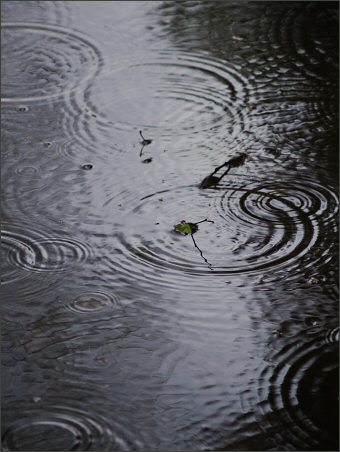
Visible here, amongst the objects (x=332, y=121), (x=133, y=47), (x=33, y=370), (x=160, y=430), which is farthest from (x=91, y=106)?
(x=160, y=430)

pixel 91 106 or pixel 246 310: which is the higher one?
pixel 91 106

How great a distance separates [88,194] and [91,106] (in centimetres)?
58

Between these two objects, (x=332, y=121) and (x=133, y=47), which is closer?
(x=332, y=121)

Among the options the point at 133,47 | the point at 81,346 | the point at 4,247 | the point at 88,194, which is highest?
the point at 133,47

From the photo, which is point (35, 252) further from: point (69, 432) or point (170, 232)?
point (69, 432)

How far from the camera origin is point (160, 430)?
5.58ft

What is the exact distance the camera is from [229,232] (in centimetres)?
229

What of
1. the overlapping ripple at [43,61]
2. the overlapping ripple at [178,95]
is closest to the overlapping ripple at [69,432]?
the overlapping ripple at [178,95]

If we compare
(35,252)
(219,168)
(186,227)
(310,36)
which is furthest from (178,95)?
(35,252)

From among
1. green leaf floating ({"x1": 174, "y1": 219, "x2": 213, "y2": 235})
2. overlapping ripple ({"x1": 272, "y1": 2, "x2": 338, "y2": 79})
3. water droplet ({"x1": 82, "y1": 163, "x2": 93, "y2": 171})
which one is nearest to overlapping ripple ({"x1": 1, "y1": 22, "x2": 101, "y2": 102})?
water droplet ({"x1": 82, "y1": 163, "x2": 93, "y2": 171})

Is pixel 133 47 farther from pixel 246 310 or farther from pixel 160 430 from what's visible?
pixel 160 430

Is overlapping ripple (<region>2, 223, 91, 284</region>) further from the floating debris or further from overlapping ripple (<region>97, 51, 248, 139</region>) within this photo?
overlapping ripple (<region>97, 51, 248, 139</region>)

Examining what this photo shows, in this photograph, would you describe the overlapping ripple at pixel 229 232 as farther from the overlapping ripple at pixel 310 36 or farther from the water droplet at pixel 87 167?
the overlapping ripple at pixel 310 36

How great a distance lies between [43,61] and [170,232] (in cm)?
128
